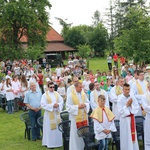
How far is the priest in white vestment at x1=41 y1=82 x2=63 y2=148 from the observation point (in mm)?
10445

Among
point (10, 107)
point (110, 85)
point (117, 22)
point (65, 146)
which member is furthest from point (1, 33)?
point (117, 22)

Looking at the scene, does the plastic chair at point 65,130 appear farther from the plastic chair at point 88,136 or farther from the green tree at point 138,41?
the green tree at point 138,41

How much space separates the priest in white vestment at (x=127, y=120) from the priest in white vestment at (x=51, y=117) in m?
2.42

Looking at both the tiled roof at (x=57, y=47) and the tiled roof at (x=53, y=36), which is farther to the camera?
the tiled roof at (x=53, y=36)

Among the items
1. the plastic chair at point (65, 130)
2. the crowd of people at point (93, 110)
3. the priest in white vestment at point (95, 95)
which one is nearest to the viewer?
the crowd of people at point (93, 110)

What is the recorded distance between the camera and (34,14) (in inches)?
1719

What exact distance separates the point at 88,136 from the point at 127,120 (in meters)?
1.12

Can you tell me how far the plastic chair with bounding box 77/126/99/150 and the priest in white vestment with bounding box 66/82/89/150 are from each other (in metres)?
0.35

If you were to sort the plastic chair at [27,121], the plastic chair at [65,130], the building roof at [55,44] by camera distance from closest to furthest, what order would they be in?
1. the plastic chair at [65,130]
2. the plastic chair at [27,121]
3. the building roof at [55,44]

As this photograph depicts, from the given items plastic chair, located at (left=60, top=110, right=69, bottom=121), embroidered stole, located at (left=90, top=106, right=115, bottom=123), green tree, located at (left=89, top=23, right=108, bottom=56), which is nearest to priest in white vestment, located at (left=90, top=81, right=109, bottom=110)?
plastic chair, located at (left=60, top=110, right=69, bottom=121)

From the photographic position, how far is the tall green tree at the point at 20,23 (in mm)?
42750

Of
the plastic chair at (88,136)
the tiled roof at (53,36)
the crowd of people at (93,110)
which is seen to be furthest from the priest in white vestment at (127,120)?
the tiled roof at (53,36)

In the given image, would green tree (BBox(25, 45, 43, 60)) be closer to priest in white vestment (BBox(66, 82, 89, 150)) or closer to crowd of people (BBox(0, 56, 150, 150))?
crowd of people (BBox(0, 56, 150, 150))

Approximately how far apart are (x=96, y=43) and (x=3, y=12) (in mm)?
23312
